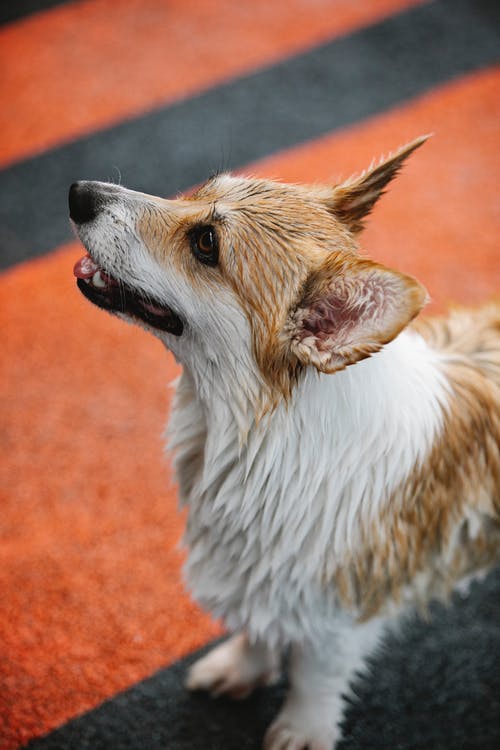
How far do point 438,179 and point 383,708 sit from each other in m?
2.29

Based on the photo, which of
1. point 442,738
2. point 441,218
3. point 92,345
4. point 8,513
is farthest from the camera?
point 441,218

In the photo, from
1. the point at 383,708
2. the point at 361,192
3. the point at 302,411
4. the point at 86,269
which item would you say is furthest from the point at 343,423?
the point at 383,708

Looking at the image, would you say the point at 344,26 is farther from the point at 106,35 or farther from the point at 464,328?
the point at 464,328

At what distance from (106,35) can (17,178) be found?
1.19 m

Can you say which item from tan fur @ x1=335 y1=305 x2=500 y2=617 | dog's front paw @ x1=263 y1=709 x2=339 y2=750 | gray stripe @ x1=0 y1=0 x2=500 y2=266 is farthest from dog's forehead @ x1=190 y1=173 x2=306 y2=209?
gray stripe @ x1=0 y1=0 x2=500 y2=266

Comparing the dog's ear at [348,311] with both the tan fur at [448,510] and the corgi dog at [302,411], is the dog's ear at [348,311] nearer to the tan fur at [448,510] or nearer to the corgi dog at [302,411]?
the corgi dog at [302,411]

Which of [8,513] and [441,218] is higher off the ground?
[441,218]

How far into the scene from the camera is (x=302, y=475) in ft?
4.45

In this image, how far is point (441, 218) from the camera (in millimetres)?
3057

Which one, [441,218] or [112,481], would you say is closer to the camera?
[112,481]

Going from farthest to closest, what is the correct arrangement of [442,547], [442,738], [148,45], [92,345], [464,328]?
1. [148,45]
2. [92,345]
3. [442,738]
4. [464,328]
5. [442,547]

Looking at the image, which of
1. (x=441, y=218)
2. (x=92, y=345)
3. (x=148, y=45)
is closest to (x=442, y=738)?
(x=92, y=345)

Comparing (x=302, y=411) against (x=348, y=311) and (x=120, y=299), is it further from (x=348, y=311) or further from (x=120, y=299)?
(x=120, y=299)

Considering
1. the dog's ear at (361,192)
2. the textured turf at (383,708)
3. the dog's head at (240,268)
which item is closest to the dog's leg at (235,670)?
the textured turf at (383,708)
